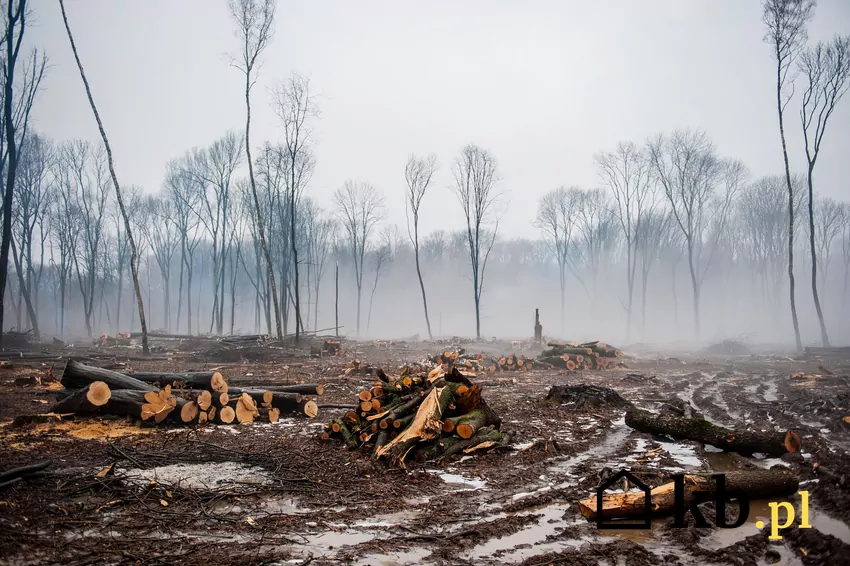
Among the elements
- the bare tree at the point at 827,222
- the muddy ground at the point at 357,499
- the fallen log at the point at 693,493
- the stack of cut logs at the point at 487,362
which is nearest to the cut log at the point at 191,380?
the muddy ground at the point at 357,499

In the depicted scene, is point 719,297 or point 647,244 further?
point 719,297

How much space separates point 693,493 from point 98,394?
9.25 m

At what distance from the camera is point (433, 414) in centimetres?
653

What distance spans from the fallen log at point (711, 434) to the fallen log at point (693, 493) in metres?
1.65

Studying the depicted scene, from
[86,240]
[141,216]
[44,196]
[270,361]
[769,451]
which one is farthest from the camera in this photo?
[141,216]

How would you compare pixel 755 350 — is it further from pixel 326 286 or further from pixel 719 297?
pixel 326 286

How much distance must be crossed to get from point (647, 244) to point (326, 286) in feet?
158

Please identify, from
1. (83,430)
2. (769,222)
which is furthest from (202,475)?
(769,222)

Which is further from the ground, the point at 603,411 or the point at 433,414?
the point at 433,414

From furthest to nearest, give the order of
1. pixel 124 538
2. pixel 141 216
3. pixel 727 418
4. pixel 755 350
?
1. pixel 141 216
2. pixel 755 350
3. pixel 727 418
4. pixel 124 538

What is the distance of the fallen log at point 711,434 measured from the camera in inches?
239

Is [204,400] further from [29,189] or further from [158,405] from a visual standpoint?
[29,189]

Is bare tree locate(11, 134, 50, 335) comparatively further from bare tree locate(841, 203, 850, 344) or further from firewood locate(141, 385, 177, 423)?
bare tree locate(841, 203, 850, 344)

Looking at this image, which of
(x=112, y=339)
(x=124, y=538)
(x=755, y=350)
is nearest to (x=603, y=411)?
(x=124, y=538)
